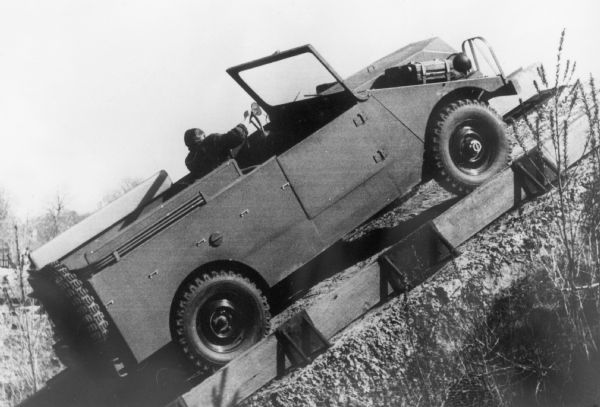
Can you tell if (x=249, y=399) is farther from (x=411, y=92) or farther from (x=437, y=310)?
(x=411, y=92)

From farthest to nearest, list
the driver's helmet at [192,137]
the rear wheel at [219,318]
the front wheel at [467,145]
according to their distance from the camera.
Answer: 1. the driver's helmet at [192,137]
2. the front wheel at [467,145]
3. the rear wheel at [219,318]

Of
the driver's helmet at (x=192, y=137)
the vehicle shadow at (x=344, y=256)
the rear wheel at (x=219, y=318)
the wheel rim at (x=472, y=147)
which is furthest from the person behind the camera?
the driver's helmet at (x=192, y=137)

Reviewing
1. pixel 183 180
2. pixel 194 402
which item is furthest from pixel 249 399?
pixel 183 180

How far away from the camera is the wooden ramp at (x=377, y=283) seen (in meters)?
3.25

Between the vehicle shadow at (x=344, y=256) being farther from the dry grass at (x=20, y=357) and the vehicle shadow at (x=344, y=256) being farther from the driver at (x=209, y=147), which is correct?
the dry grass at (x=20, y=357)

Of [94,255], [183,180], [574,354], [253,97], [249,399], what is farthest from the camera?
[253,97]

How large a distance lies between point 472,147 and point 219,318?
8.59ft

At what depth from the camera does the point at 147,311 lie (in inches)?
140

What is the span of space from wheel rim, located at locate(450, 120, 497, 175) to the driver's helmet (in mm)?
2334

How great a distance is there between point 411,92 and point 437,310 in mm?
1958

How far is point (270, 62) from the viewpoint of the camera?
15.4 feet

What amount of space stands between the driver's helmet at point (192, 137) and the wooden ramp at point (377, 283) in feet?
7.41

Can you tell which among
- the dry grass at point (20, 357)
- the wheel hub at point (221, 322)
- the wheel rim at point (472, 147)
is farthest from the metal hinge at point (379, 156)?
the dry grass at point (20, 357)

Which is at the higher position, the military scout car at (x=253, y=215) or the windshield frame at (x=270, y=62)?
the windshield frame at (x=270, y=62)
